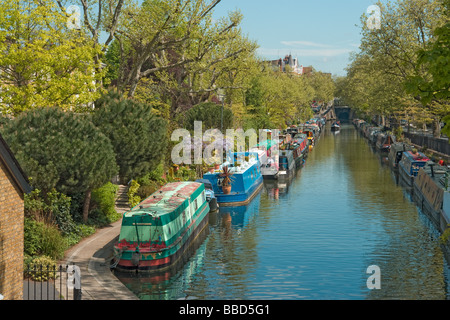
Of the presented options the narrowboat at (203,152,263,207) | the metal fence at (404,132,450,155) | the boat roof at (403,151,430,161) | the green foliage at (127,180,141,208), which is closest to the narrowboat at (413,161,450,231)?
the boat roof at (403,151,430,161)

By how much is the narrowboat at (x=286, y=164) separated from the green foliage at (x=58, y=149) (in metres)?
36.5

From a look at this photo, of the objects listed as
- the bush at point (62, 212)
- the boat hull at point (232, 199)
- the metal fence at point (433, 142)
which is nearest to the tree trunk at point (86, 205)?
the bush at point (62, 212)

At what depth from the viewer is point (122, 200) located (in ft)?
140

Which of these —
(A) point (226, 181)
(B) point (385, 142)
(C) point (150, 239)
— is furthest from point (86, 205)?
(B) point (385, 142)

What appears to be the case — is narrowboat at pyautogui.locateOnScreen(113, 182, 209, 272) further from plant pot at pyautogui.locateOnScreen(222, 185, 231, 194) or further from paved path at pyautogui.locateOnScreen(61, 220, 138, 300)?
plant pot at pyautogui.locateOnScreen(222, 185, 231, 194)

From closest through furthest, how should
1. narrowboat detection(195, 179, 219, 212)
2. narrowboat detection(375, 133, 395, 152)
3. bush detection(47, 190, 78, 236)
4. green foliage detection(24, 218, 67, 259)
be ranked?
green foliage detection(24, 218, 67, 259) → bush detection(47, 190, 78, 236) → narrowboat detection(195, 179, 219, 212) → narrowboat detection(375, 133, 395, 152)

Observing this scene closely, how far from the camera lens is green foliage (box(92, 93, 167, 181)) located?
124 ft

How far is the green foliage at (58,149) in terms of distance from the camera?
1172 inches

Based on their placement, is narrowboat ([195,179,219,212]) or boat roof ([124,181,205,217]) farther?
narrowboat ([195,179,219,212])

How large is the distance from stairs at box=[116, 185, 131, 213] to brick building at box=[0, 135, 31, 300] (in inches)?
753

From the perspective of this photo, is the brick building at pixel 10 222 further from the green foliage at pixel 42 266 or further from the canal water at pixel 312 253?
the canal water at pixel 312 253

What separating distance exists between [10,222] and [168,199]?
14226 millimetres
